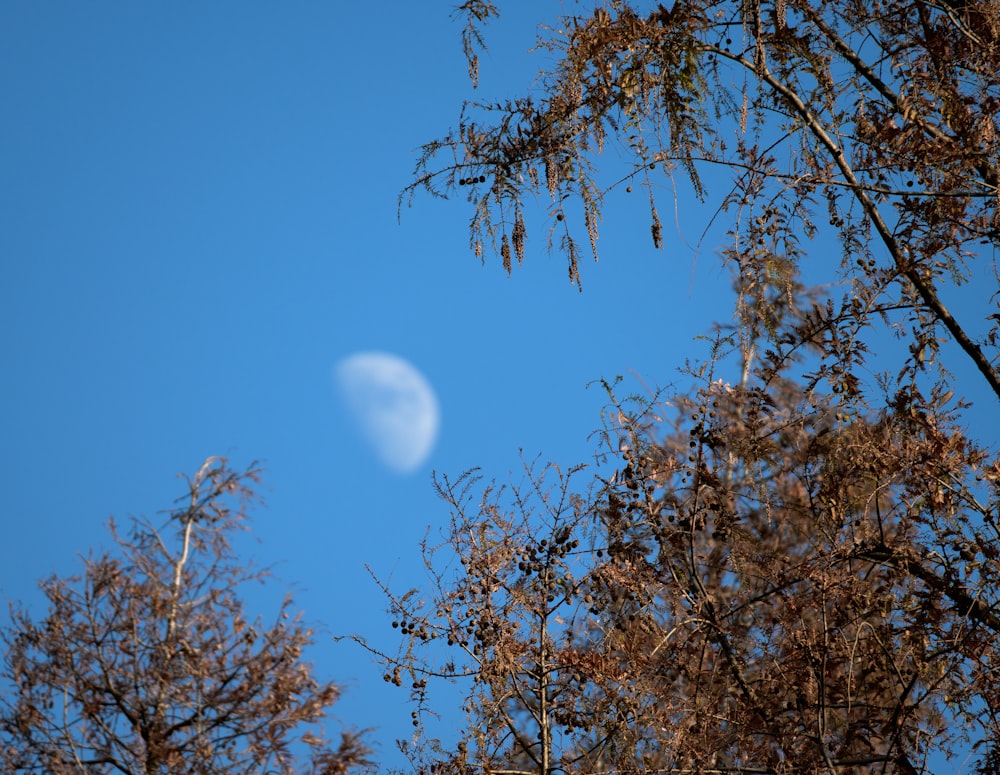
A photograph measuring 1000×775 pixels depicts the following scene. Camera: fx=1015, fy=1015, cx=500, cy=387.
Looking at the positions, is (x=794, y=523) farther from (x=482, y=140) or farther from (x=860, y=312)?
(x=482, y=140)

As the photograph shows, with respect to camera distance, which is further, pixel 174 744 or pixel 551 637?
pixel 174 744

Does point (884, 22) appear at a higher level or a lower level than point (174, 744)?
higher

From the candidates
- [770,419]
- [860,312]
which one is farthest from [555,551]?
[860,312]

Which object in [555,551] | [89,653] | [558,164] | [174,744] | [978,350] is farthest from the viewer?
[89,653]

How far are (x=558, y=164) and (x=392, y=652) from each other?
2491mm

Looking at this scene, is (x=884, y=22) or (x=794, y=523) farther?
(x=794, y=523)

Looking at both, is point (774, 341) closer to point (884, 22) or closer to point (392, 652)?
point (884, 22)

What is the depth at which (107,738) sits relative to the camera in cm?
793

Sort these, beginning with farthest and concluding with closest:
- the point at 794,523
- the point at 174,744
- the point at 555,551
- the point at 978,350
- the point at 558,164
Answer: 1. the point at 174,744
2. the point at 794,523
3. the point at 555,551
4. the point at 558,164
5. the point at 978,350

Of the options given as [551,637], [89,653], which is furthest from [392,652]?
[89,653]

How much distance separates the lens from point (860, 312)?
4.55 metres

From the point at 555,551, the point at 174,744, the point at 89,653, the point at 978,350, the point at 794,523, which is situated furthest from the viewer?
the point at 89,653

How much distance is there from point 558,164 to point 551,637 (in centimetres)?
224

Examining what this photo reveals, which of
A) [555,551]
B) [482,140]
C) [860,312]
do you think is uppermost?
[482,140]
